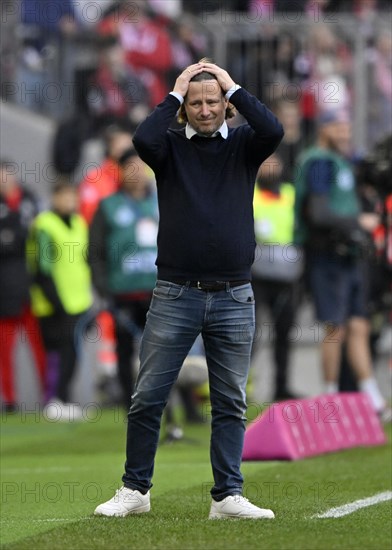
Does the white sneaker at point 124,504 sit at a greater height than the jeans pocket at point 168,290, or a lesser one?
lesser

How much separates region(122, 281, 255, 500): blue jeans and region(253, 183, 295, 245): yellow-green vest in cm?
708

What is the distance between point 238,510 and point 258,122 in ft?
5.81

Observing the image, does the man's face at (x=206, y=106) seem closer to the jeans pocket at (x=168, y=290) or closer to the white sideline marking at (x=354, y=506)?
the jeans pocket at (x=168, y=290)

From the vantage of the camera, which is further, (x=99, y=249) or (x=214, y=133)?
(x=99, y=249)

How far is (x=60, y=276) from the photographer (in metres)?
15.2

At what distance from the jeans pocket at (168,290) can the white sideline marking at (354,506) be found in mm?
1211

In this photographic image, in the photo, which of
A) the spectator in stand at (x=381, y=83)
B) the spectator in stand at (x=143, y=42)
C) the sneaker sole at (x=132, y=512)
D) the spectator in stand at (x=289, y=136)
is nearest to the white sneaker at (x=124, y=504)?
the sneaker sole at (x=132, y=512)

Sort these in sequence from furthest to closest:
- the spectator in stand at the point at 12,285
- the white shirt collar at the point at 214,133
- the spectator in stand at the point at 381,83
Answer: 1. the spectator in stand at the point at 381,83
2. the spectator in stand at the point at 12,285
3. the white shirt collar at the point at 214,133

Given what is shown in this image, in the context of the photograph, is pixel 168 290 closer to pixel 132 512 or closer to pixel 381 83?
pixel 132 512

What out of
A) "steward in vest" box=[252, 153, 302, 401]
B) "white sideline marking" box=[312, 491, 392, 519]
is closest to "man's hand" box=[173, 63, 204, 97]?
"white sideline marking" box=[312, 491, 392, 519]

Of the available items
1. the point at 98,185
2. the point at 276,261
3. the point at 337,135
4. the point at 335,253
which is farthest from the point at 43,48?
the point at 335,253

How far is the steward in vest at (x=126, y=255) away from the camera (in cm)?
1255

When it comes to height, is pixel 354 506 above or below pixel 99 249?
below

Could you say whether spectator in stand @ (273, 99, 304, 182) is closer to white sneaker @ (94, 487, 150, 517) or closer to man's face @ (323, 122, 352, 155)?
man's face @ (323, 122, 352, 155)
